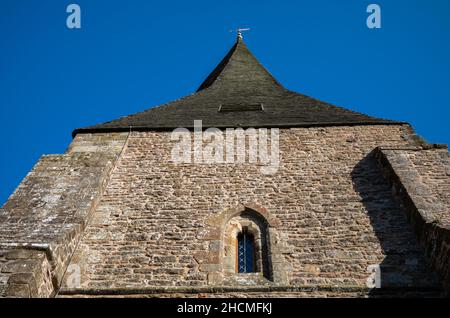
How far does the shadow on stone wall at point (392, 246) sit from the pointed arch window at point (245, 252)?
1737 millimetres

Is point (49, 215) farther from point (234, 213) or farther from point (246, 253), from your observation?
point (246, 253)

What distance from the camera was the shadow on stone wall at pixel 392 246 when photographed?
6.22 m

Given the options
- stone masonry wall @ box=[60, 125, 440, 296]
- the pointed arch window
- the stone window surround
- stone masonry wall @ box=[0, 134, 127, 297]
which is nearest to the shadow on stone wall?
stone masonry wall @ box=[60, 125, 440, 296]

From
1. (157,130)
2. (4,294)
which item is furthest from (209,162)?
(4,294)

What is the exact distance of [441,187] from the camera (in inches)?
303

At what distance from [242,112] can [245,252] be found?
16.2 ft

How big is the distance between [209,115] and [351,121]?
10.5ft

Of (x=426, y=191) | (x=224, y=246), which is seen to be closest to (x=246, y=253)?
(x=224, y=246)

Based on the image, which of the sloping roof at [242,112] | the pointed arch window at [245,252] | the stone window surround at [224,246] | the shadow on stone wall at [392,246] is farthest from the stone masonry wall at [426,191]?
the pointed arch window at [245,252]

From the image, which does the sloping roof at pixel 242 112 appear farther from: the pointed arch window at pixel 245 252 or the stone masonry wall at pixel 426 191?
the pointed arch window at pixel 245 252

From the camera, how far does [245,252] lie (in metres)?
7.43

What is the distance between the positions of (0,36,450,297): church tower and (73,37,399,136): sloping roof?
0.09 meters

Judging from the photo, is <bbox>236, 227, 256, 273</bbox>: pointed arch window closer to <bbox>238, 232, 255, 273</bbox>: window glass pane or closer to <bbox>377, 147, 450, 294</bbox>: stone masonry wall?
<bbox>238, 232, 255, 273</bbox>: window glass pane
